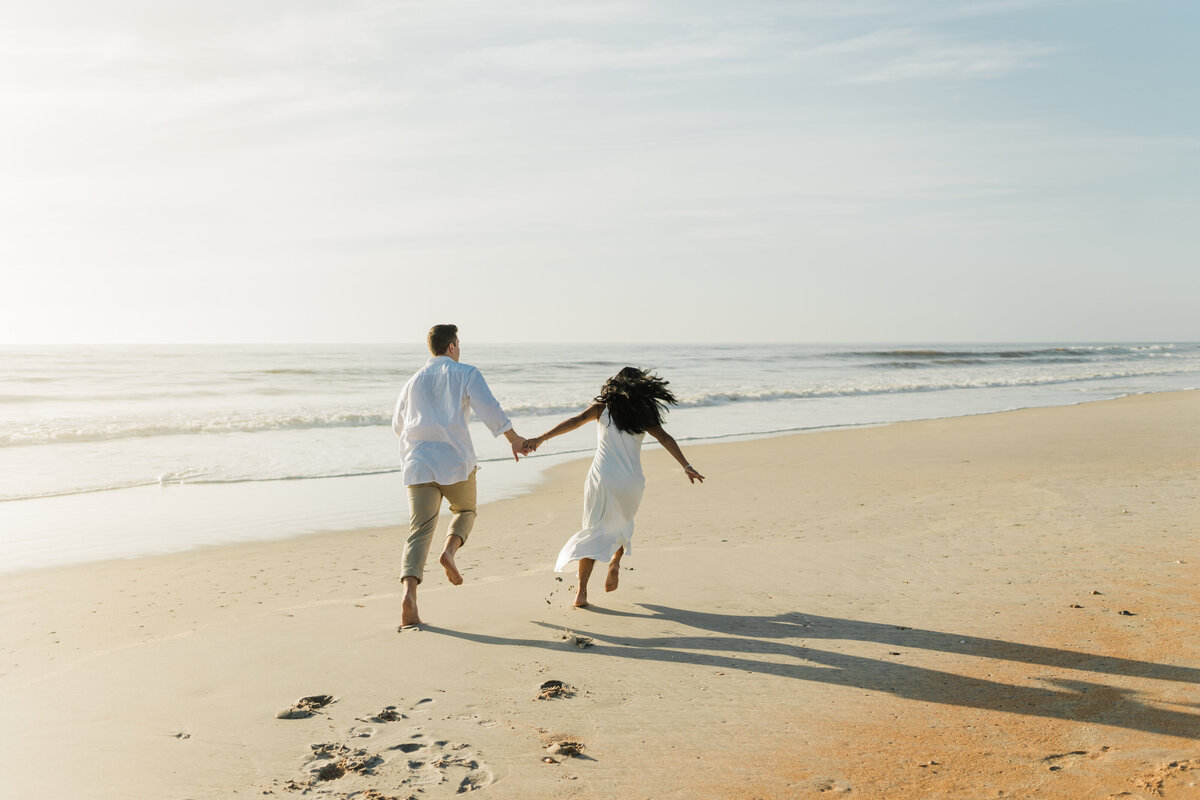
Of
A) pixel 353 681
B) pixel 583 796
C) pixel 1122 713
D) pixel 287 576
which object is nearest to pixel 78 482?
pixel 287 576

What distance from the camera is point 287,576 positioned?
6.71 m

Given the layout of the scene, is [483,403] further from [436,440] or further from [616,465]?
[616,465]

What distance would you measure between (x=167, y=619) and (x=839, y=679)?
4.33m

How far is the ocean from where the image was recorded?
30.0 feet

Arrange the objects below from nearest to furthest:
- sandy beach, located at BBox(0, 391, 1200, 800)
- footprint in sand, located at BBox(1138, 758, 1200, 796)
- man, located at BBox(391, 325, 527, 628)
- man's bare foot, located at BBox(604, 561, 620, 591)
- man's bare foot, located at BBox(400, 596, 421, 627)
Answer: footprint in sand, located at BBox(1138, 758, 1200, 796)
sandy beach, located at BBox(0, 391, 1200, 800)
man's bare foot, located at BBox(400, 596, 421, 627)
man, located at BBox(391, 325, 527, 628)
man's bare foot, located at BBox(604, 561, 620, 591)

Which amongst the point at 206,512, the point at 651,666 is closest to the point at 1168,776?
the point at 651,666

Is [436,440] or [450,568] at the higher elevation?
[436,440]

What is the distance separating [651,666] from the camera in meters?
4.48

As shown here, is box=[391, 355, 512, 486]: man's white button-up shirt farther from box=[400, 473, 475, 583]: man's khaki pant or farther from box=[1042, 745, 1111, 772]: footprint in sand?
box=[1042, 745, 1111, 772]: footprint in sand

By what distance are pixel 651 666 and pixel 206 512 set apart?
7025mm

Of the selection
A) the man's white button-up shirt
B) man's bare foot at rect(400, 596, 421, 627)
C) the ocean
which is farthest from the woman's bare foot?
the ocean

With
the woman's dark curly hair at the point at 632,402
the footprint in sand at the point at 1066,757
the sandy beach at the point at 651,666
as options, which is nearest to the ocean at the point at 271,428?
the sandy beach at the point at 651,666

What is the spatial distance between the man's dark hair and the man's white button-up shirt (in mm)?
150

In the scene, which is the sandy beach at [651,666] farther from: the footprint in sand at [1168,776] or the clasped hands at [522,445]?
the clasped hands at [522,445]
